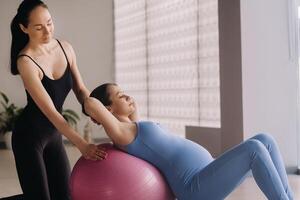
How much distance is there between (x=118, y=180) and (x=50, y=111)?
396 millimetres

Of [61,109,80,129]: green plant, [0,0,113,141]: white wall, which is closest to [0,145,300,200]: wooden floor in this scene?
[61,109,80,129]: green plant

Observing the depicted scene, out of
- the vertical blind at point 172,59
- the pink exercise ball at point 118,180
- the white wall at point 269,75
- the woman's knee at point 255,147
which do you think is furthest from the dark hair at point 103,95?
the vertical blind at point 172,59

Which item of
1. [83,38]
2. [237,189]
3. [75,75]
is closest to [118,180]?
[75,75]

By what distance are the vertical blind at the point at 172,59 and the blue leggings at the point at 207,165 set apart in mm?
2358

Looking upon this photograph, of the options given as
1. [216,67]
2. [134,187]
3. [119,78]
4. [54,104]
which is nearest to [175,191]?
[134,187]

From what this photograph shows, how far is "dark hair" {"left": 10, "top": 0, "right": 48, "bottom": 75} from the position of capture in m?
1.75

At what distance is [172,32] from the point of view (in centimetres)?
475

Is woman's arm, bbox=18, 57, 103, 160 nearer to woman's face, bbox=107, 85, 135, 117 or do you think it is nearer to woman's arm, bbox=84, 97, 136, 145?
woman's arm, bbox=84, 97, 136, 145

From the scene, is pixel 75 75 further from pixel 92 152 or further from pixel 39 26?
pixel 92 152

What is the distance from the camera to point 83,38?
6.18m

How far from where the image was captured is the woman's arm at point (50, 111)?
1.69 meters

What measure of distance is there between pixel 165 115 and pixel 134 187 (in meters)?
3.28

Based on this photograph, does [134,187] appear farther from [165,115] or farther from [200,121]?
[165,115]

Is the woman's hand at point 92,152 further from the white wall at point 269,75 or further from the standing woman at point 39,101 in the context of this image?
the white wall at point 269,75
